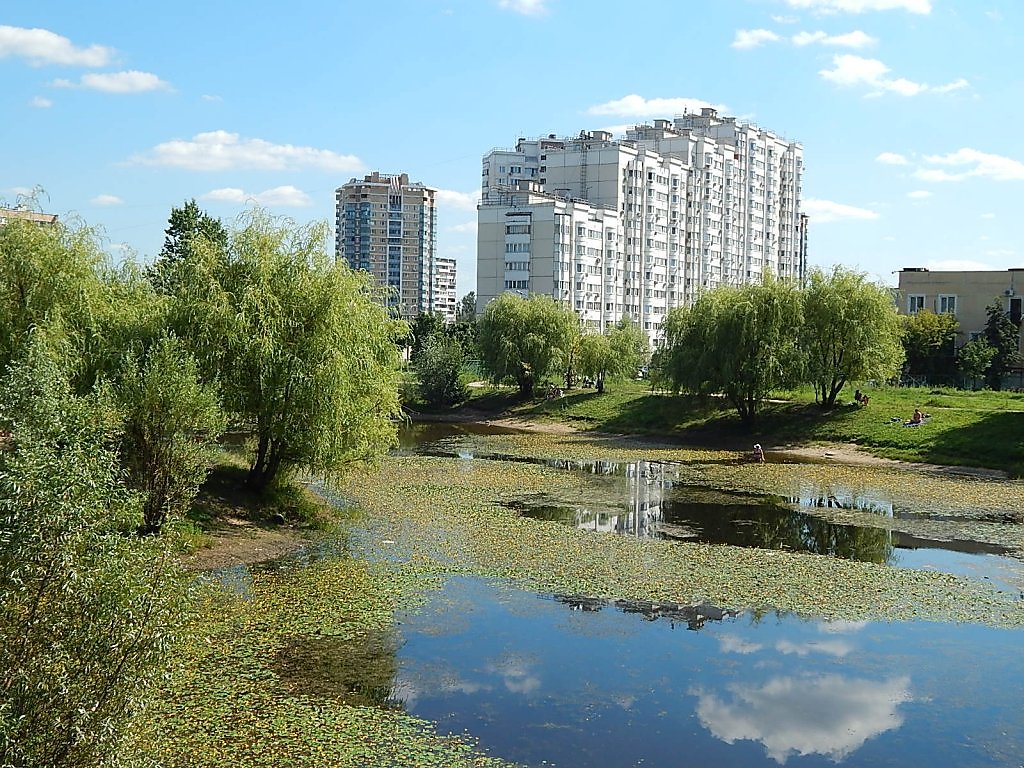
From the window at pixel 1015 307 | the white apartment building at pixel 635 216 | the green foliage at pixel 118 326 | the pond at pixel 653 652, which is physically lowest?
the pond at pixel 653 652

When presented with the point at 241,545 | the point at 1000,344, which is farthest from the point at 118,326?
the point at 1000,344

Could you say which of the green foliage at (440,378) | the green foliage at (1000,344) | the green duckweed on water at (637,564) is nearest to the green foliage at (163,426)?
the green duckweed on water at (637,564)

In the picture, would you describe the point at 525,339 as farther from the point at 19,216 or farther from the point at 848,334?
the point at 19,216

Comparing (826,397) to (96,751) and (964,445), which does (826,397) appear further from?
(96,751)

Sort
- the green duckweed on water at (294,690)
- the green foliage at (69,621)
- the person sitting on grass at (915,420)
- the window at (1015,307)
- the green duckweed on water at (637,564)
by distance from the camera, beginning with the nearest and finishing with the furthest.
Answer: the green foliage at (69,621) → the green duckweed on water at (294,690) → the green duckweed on water at (637,564) → the person sitting on grass at (915,420) → the window at (1015,307)

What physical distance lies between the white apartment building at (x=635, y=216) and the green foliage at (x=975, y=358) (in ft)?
94.5

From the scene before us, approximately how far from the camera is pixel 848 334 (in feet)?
185

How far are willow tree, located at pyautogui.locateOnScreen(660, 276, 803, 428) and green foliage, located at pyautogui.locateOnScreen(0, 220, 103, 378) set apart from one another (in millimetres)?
36597

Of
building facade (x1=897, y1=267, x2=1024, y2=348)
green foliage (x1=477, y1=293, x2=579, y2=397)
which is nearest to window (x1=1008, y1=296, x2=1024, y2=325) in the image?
building facade (x1=897, y1=267, x2=1024, y2=348)

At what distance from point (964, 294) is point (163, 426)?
7385 cm

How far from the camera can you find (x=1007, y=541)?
30.2 meters

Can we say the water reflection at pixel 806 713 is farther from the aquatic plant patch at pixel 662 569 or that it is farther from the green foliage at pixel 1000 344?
the green foliage at pixel 1000 344

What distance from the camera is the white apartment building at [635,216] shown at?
356 feet

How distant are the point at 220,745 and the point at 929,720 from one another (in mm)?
11025
